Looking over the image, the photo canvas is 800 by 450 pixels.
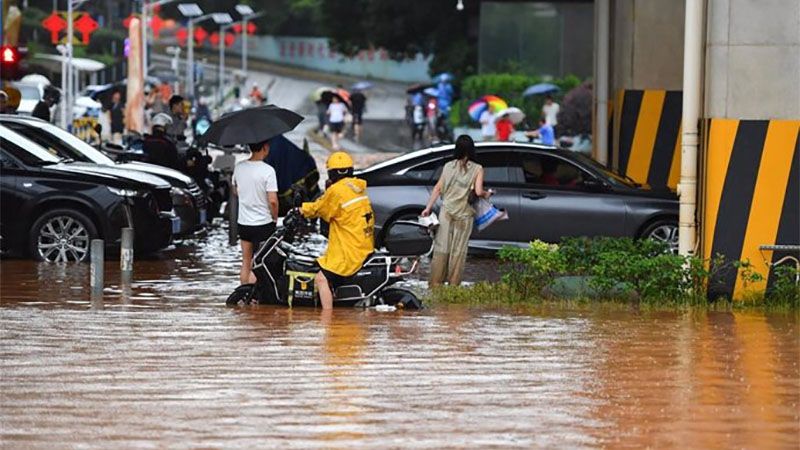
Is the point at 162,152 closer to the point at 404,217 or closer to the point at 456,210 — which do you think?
the point at 404,217

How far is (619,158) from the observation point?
2456 cm

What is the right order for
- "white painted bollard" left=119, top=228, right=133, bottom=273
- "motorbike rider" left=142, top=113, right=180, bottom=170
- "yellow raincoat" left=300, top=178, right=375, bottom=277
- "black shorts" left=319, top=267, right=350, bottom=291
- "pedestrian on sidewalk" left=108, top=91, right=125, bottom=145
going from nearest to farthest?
"yellow raincoat" left=300, top=178, right=375, bottom=277 < "black shorts" left=319, top=267, right=350, bottom=291 < "white painted bollard" left=119, top=228, right=133, bottom=273 < "motorbike rider" left=142, top=113, right=180, bottom=170 < "pedestrian on sidewalk" left=108, top=91, right=125, bottom=145

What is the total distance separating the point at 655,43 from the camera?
24.0 meters

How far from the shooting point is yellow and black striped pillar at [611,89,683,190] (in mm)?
23469

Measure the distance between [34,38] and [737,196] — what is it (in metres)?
61.7

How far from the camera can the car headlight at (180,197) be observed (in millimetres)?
21297

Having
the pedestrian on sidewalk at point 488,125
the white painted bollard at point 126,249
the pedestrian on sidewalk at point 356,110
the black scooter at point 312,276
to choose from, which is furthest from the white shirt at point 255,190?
the pedestrian on sidewalk at point 356,110

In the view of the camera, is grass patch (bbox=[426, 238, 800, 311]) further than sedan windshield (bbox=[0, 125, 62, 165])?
No

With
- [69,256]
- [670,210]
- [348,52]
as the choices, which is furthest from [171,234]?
[348,52]

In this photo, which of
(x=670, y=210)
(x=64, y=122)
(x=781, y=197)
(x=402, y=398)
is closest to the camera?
(x=402, y=398)

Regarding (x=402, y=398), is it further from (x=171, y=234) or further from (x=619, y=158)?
(x=619, y=158)

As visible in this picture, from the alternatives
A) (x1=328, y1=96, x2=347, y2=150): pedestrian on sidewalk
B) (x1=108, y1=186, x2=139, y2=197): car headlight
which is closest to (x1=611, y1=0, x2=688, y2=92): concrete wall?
(x1=108, y1=186, x2=139, y2=197): car headlight

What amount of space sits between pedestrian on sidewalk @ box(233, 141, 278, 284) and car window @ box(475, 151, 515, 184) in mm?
4651

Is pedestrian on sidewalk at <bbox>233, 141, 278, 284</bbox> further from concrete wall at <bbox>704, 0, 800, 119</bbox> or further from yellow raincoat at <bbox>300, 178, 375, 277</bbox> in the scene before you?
concrete wall at <bbox>704, 0, 800, 119</bbox>
